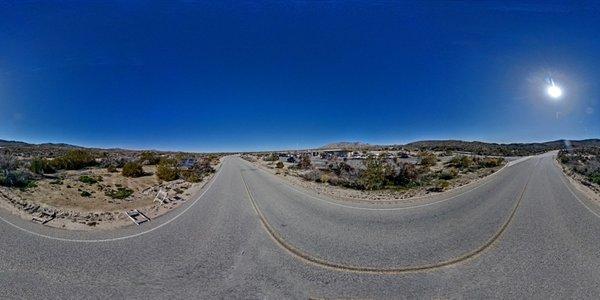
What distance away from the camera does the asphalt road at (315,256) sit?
5.97m

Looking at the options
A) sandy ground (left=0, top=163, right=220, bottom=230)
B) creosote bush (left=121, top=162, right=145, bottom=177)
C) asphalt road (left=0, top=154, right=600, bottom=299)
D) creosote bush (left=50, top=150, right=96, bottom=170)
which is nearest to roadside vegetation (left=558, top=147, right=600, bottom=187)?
asphalt road (left=0, top=154, right=600, bottom=299)

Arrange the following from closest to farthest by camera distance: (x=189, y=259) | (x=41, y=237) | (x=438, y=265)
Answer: (x=438, y=265) < (x=189, y=259) < (x=41, y=237)

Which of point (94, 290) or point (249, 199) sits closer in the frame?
point (94, 290)

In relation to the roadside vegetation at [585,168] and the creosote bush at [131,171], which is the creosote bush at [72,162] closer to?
the creosote bush at [131,171]

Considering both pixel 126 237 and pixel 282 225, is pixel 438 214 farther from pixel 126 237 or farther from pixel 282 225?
pixel 126 237

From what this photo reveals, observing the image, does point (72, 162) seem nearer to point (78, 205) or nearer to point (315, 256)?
point (78, 205)

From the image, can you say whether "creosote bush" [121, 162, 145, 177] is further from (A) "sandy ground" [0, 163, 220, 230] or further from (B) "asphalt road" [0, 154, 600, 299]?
(B) "asphalt road" [0, 154, 600, 299]

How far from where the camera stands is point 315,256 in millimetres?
7809

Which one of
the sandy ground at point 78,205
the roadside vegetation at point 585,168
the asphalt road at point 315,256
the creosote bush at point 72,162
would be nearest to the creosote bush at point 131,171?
the creosote bush at point 72,162

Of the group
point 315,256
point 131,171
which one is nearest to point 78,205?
point 315,256

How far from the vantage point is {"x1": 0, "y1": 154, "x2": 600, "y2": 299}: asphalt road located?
5.97 m

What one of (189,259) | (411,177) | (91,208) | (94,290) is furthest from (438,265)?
(411,177)

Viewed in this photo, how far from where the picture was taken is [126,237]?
10.0 m

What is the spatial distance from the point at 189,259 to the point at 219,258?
0.74 m
